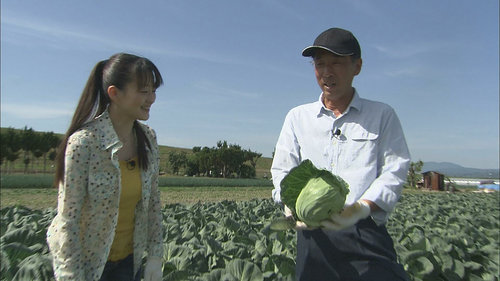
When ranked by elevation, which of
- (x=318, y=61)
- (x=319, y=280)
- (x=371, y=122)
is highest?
(x=318, y=61)

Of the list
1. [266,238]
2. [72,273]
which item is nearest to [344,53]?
[72,273]

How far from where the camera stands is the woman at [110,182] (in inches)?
77.8

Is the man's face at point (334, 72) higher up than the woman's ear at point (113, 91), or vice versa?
the man's face at point (334, 72)

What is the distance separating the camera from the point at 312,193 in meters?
1.99

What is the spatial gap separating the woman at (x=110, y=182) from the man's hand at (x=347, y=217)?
1169mm

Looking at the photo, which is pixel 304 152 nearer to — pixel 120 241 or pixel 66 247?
pixel 120 241

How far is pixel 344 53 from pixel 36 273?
124 inches

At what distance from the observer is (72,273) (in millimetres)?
1938

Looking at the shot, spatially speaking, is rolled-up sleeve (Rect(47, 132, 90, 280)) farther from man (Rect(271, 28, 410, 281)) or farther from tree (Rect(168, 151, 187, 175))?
tree (Rect(168, 151, 187, 175))

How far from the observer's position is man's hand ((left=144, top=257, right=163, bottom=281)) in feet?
7.77

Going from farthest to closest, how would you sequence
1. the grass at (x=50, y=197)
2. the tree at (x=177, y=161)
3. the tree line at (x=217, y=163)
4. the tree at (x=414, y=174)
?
the tree at (x=177, y=161) → the tree line at (x=217, y=163) → the tree at (x=414, y=174) → the grass at (x=50, y=197)

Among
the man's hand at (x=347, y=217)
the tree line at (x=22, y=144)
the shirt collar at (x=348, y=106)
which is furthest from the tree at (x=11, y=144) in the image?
the man's hand at (x=347, y=217)

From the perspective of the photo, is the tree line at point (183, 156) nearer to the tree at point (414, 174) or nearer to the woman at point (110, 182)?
the tree at point (414, 174)

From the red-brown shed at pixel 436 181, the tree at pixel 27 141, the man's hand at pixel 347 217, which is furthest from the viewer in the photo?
the tree at pixel 27 141
